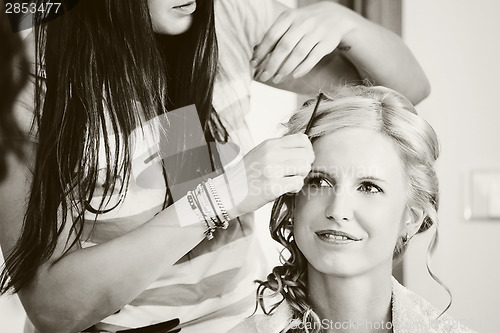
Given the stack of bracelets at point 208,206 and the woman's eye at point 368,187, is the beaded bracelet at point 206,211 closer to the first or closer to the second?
the stack of bracelets at point 208,206

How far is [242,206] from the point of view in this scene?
0.99 metres

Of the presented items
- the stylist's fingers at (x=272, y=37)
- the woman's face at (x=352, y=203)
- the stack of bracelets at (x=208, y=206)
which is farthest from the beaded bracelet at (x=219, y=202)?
the stylist's fingers at (x=272, y=37)

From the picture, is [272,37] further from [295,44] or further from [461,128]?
[461,128]

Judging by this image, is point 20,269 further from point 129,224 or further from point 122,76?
point 122,76

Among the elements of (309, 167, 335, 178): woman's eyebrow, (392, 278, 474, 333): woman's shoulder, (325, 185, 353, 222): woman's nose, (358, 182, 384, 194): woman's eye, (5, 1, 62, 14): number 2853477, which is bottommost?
(392, 278, 474, 333): woman's shoulder

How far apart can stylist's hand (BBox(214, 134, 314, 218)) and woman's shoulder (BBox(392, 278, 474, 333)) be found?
0.90 feet

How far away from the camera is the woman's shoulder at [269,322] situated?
1027 millimetres

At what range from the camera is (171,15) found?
102 centimetres

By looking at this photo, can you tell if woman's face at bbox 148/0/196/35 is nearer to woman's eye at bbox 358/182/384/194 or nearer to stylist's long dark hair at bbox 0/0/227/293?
stylist's long dark hair at bbox 0/0/227/293

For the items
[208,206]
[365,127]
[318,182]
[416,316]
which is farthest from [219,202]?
[416,316]

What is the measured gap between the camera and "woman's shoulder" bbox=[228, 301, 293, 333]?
3.37 ft

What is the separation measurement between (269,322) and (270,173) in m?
0.27

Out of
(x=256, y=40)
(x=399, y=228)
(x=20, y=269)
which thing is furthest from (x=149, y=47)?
(x=399, y=228)

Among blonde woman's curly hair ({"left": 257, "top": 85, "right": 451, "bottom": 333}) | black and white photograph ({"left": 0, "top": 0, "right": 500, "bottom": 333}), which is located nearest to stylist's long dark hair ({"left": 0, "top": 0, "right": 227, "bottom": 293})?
black and white photograph ({"left": 0, "top": 0, "right": 500, "bottom": 333})
